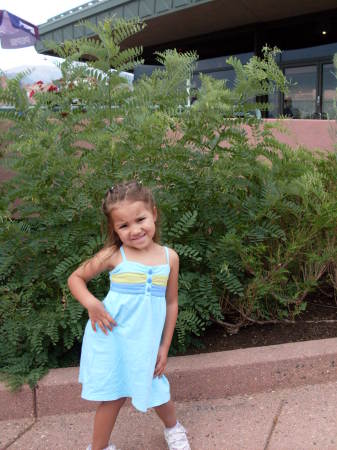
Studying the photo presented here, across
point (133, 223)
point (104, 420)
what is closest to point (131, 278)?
point (133, 223)

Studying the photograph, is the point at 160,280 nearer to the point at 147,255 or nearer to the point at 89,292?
the point at 147,255

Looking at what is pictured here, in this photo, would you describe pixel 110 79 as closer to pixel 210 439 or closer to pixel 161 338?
pixel 161 338

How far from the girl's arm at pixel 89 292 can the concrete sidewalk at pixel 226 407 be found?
0.76m

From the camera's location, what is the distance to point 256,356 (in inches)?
105

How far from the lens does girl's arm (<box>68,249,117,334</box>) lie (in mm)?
1860

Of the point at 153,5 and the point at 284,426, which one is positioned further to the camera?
the point at 153,5

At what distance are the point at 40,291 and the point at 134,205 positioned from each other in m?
1.13

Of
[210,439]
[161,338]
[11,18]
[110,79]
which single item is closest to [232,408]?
[210,439]

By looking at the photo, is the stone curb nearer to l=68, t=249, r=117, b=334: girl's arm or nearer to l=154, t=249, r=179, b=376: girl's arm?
l=154, t=249, r=179, b=376: girl's arm

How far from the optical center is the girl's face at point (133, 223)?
187cm

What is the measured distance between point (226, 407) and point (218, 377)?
0.54 ft

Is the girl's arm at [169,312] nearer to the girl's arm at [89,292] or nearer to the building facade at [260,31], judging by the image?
the girl's arm at [89,292]

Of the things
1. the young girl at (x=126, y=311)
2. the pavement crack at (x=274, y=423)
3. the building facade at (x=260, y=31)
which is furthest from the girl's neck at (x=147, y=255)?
the building facade at (x=260, y=31)

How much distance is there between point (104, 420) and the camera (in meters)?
1.97
